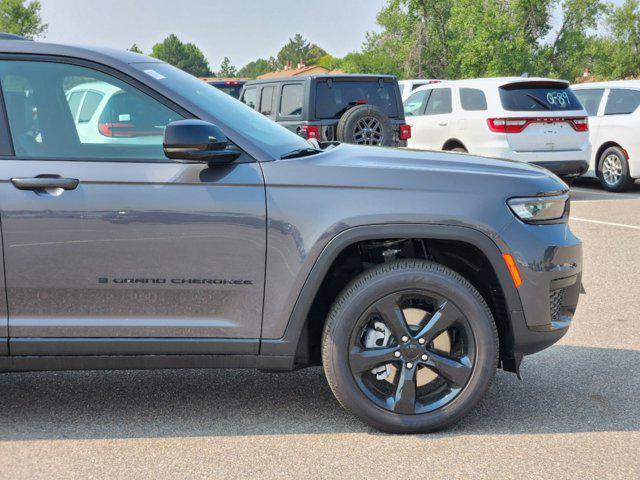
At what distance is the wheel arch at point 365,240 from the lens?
3779 mm

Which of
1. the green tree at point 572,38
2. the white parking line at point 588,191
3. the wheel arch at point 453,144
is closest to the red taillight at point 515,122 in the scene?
the wheel arch at point 453,144

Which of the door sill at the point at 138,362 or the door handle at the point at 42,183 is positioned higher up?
the door handle at the point at 42,183

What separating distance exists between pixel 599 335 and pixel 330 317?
249 cm

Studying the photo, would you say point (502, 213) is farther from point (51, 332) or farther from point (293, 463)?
point (51, 332)

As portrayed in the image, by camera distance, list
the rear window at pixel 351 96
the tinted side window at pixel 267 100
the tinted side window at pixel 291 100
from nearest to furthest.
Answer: the rear window at pixel 351 96
the tinted side window at pixel 291 100
the tinted side window at pixel 267 100

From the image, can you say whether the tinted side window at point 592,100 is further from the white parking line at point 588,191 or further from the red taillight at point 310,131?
the red taillight at point 310,131

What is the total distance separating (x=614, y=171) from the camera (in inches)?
560

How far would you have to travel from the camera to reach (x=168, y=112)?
390 cm

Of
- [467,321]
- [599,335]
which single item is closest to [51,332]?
[467,321]

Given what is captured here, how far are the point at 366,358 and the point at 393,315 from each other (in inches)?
8.8

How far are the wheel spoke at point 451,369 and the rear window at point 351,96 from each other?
869cm

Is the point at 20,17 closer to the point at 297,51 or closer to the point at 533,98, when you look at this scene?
the point at 533,98

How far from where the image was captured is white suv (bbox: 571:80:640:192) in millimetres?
13742

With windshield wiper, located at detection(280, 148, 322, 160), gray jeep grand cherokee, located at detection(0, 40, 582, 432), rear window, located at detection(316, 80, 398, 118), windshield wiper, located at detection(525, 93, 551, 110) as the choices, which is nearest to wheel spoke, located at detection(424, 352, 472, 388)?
gray jeep grand cherokee, located at detection(0, 40, 582, 432)
